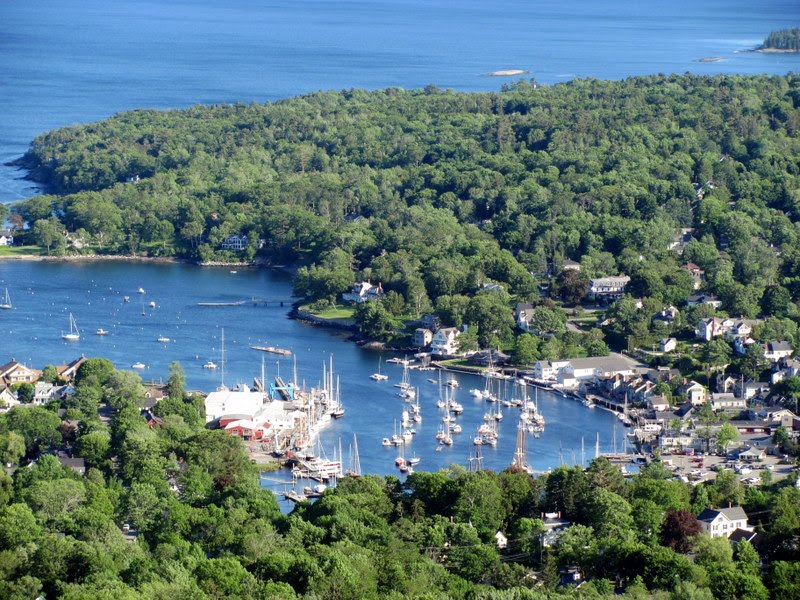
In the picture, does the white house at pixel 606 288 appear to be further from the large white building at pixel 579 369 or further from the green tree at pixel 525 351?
the large white building at pixel 579 369

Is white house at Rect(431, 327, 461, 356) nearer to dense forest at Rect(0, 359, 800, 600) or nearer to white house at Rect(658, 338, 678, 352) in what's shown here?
white house at Rect(658, 338, 678, 352)

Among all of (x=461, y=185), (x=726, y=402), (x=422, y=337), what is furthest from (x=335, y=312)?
(x=461, y=185)

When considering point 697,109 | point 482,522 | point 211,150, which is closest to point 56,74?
point 211,150

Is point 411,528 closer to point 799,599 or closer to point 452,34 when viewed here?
point 799,599

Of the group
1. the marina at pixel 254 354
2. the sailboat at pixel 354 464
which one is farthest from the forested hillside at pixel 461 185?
the sailboat at pixel 354 464

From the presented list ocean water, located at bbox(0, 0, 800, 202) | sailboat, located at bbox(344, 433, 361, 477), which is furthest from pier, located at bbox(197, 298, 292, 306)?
ocean water, located at bbox(0, 0, 800, 202)

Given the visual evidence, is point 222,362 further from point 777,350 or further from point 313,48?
point 313,48
